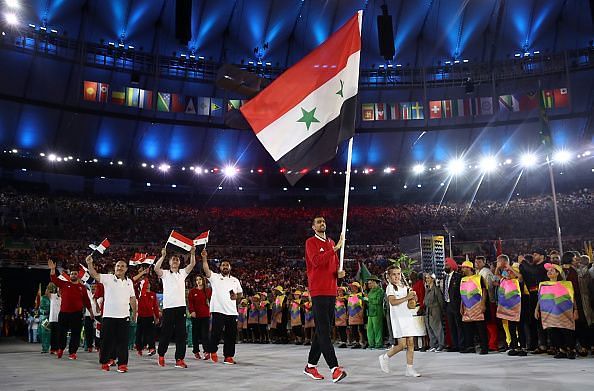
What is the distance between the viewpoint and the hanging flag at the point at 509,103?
36.9 metres

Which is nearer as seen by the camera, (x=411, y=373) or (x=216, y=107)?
(x=411, y=373)

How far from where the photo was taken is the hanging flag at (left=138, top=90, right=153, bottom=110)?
→ 3616cm

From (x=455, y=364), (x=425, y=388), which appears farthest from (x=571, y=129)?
(x=425, y=388)

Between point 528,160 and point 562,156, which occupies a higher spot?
point 528,160

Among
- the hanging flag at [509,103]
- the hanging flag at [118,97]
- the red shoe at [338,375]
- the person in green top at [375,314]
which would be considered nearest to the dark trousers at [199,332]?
the person in green top at [375,314]

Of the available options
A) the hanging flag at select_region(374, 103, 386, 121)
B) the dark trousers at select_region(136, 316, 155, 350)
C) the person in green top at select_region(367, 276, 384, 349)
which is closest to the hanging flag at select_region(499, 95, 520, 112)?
the hanging flag at select_region(374, 103, 386, 121)

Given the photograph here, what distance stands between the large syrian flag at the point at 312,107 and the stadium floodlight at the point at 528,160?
113 feet

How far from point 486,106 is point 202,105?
65.3ft

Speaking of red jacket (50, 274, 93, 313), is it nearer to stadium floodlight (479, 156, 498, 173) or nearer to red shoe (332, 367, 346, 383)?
red shoe (332, 367, 346, 383)

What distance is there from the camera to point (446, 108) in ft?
124

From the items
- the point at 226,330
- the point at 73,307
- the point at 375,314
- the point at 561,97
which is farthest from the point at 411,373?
the point at 561,97

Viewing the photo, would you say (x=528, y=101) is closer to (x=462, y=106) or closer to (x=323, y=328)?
(x=462, y=106)

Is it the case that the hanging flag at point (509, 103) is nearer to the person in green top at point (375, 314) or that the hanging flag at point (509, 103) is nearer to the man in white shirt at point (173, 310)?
the person in green top at point (375, 314)

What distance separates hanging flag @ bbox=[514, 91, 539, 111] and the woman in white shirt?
33183 millimetres
